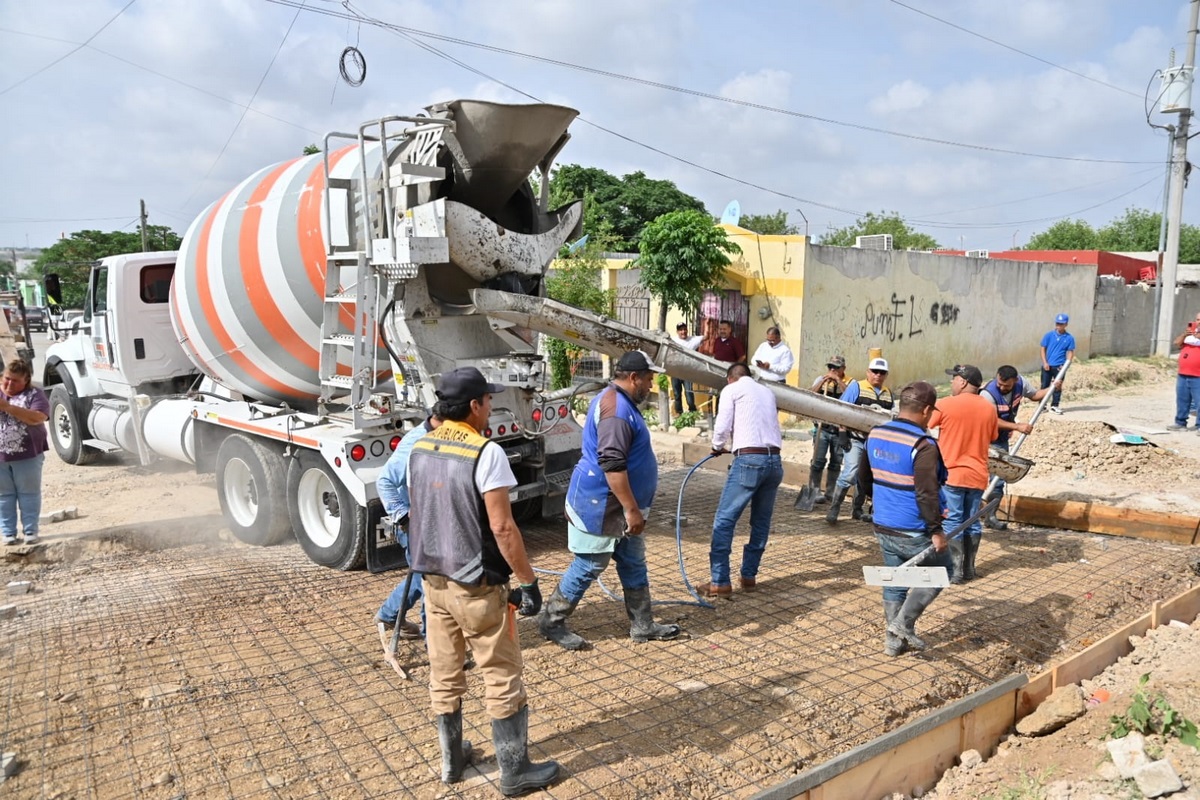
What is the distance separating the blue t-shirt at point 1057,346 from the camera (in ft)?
40.9

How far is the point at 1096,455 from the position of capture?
984 centimetres

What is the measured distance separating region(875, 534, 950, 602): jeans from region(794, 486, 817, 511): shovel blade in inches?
132

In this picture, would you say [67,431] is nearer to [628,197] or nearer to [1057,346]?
[1057,346]

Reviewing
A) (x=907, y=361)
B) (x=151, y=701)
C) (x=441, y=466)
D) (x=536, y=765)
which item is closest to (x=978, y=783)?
(x=536, y=765)

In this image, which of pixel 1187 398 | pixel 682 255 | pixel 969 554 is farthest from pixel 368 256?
pixel 1187 398

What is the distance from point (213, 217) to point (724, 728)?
6.35m

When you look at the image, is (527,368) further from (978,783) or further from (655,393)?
(655,393)

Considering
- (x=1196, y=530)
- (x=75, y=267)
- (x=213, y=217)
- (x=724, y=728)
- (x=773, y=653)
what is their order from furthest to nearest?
(x=75, y=267)
(x=213, y=217)
(x=1196, y=530)
(x=773, y=653)
(x=724, y=728)

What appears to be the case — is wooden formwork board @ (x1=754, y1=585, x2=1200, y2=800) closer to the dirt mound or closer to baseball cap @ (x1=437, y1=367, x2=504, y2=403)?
baseball cap @ (x1=437, y1=367, x2=504, y2=403)

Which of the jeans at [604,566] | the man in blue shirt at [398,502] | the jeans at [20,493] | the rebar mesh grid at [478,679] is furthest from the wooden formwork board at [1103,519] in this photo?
the jeans at [20,493]

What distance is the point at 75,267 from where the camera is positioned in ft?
126

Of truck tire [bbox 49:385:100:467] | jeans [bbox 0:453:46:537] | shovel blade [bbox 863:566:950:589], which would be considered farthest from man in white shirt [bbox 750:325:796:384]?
truck tire [bbox 49:385:100:467]

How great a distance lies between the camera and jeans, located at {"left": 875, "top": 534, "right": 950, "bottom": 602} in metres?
4.57

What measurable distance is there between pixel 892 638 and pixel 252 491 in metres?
5.51
